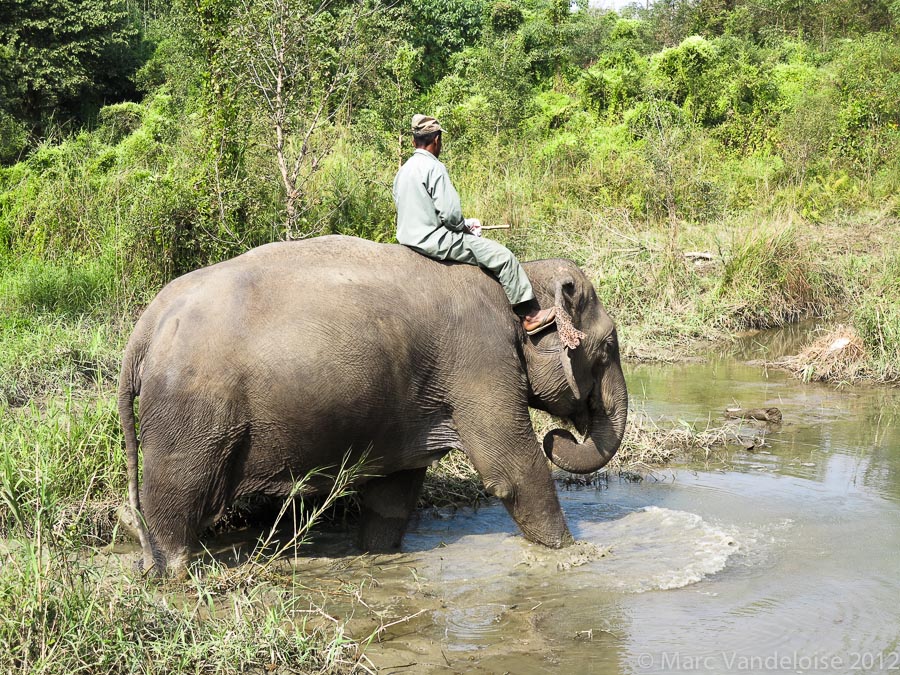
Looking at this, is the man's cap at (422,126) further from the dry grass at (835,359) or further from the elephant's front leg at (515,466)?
the dry grass at (835,359)

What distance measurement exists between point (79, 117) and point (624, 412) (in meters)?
27.4

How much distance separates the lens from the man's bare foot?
220 inches

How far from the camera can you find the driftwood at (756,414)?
28.5ft

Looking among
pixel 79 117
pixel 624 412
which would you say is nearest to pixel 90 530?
pixel 624 412

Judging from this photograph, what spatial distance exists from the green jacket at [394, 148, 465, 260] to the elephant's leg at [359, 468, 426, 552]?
1.42 m

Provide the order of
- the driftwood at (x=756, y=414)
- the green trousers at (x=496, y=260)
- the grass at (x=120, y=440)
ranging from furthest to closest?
1. the driftwood at (x=756, y=414)
2. the green trousers at (x=496, y=260)
3. the grass at (x=120, y=440)

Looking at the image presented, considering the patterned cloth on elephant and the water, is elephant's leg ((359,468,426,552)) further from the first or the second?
the patterned cloth on elephant

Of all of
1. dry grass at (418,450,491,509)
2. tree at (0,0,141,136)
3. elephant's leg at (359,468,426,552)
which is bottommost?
dry grass at (418,450,491,509)

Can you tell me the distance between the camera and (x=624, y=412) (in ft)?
19.8

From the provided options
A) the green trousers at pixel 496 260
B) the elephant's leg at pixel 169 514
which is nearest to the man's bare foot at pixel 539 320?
the green trousers at pixel 496 260

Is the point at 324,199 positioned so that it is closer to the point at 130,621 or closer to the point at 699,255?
the point at 699,255

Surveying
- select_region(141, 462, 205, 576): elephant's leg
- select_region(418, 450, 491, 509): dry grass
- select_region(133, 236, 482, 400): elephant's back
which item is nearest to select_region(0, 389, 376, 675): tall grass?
select_region(141, 462, 205, 576): elephant's leg

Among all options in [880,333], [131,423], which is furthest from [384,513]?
[880,333]

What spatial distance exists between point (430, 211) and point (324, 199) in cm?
670
